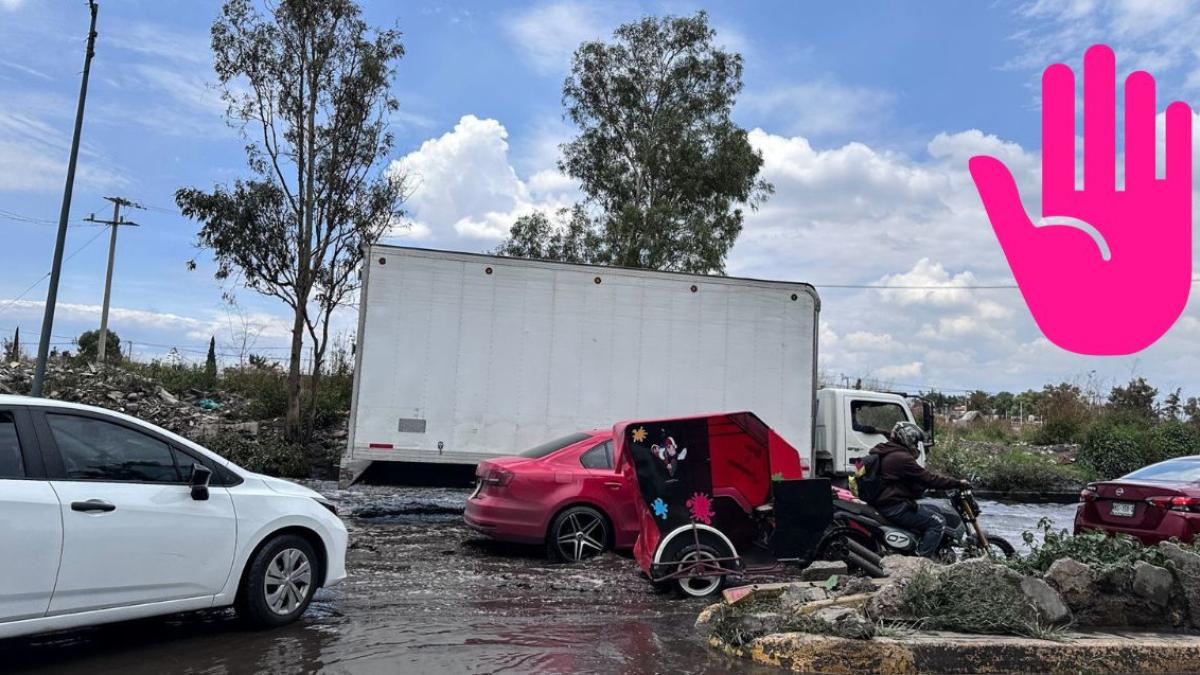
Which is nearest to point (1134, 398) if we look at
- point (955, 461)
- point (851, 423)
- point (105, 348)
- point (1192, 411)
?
point (1192, 411)

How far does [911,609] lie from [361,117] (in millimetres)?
18872

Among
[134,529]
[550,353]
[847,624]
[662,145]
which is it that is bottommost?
[847,624]

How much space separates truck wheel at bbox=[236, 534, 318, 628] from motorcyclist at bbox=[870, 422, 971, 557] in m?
4.93

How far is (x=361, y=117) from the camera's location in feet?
68.8

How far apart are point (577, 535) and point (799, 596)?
11.9 ft

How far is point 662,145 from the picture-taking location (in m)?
28.5

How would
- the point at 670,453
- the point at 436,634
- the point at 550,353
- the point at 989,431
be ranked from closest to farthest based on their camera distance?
the point at 436,634 < the point at 670,453 < the point at 550,353 < the point at 989,431

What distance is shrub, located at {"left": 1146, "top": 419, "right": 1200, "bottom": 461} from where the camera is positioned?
2442 centimetres

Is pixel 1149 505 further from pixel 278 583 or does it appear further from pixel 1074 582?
pixel 278 583

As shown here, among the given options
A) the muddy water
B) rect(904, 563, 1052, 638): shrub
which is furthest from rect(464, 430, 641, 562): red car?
rect(904, 563, 1052, 638): shrub

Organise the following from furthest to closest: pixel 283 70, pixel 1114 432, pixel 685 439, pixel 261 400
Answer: pixel 1114 432, pixel 261 400, pixel 283 70, pixel 685 439

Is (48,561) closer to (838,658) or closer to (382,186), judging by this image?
(838,658)

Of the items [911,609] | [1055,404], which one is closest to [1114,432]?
[1055,404]

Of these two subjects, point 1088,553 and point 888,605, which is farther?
point 1088,553
